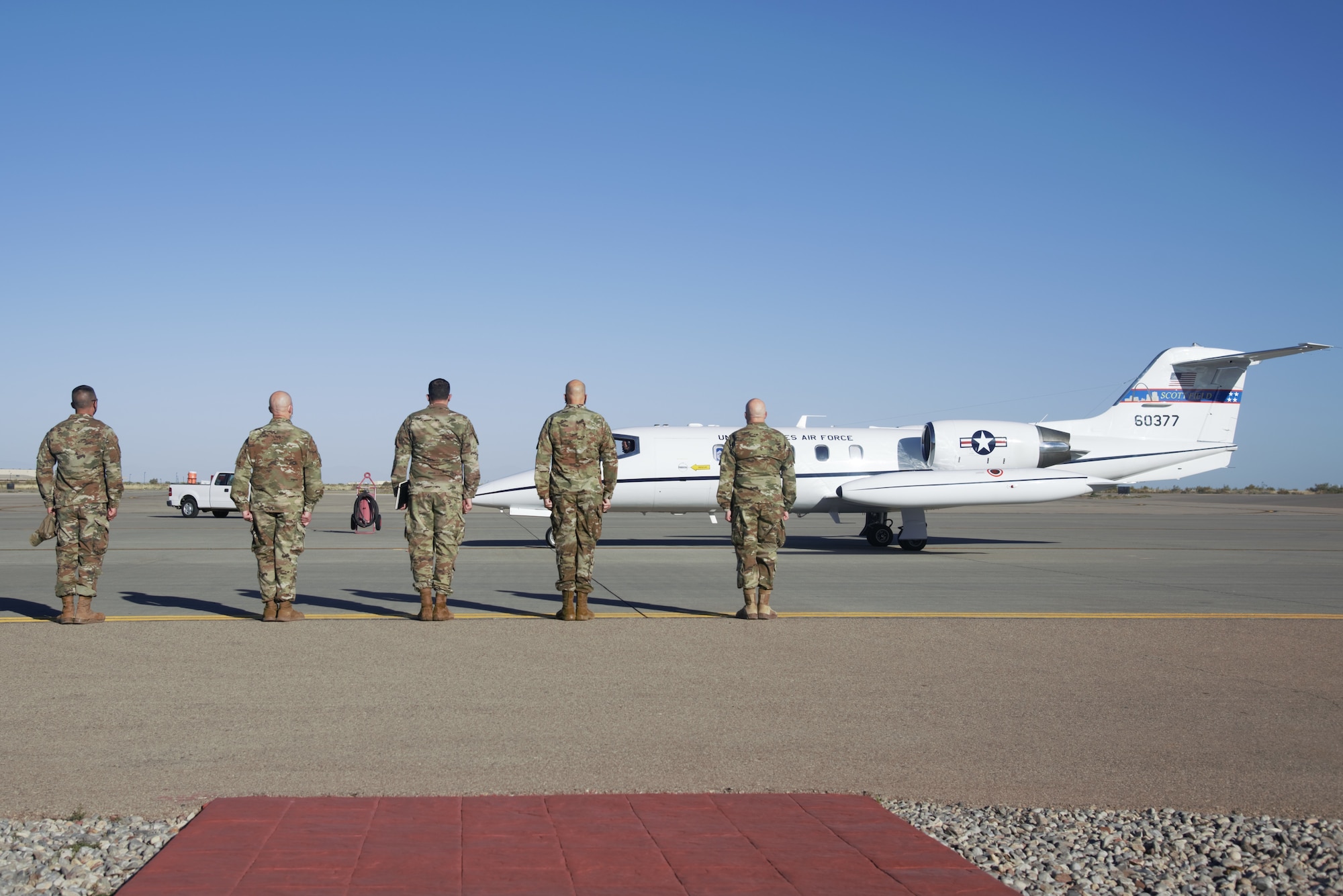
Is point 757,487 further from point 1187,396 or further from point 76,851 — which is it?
point 1187,396

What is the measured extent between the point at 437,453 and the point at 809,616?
12.6ft

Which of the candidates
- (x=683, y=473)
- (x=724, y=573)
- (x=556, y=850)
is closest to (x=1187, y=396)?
(x=683, y=473)

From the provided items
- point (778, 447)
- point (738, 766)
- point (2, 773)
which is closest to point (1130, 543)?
point (778, 447)

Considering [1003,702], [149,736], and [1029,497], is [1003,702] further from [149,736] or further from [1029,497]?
[1029,497]

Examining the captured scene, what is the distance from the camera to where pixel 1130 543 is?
23297mm

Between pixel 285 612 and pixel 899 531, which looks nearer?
pixel 285 612

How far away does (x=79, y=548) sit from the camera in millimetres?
9273

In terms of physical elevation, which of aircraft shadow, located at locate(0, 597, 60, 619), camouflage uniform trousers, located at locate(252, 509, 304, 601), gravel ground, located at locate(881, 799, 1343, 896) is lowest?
gravel ground, located at locate(881, 799, 1343, 896)

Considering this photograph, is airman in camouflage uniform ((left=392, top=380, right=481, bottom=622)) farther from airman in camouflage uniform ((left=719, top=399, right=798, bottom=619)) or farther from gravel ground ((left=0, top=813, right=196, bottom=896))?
gravel ground ((left=0, top=813, right=196, bottom=896))

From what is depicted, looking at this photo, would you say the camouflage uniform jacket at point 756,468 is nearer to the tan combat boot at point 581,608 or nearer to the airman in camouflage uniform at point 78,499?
the tan combat boot at point 581,608

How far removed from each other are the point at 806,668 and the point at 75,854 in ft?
15.8

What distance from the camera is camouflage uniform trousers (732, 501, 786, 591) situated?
9.93 m

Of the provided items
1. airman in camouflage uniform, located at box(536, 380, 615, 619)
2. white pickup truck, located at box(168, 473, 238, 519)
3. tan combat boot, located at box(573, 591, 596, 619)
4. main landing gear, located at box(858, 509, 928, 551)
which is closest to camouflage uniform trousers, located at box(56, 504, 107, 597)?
airman in camouflage uniform, located at box(536, 380, 615, 619)

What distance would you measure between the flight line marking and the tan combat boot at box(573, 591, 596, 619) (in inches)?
8.5
